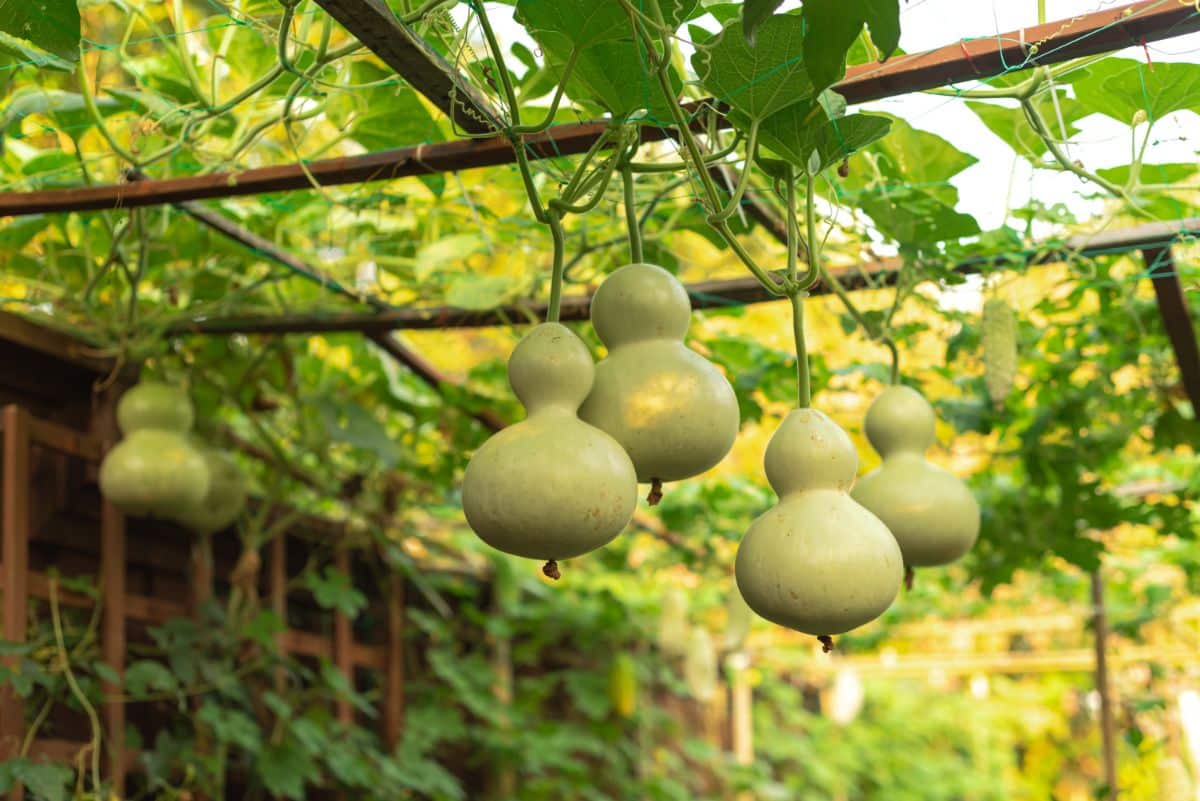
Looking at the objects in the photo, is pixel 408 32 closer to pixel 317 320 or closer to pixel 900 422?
pixel 900 422

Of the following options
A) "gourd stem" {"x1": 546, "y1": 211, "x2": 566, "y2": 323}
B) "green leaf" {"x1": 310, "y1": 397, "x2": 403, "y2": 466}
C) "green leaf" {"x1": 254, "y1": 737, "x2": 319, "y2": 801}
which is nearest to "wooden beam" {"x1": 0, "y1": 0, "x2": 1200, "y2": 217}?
"gourd stem" {"x1": 546, "y1": 211, "x2": 566, "y2": 323}

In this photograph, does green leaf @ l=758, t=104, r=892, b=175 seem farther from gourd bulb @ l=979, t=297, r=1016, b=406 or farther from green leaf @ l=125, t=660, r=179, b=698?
green leaf @ l=125, t=660, r=179, b=698

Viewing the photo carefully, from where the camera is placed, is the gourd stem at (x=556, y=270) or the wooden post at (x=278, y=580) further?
the wooden post at (x=278, y=580)

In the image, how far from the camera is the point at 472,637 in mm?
3801

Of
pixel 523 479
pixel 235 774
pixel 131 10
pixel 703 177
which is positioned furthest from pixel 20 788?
pixel 703 177

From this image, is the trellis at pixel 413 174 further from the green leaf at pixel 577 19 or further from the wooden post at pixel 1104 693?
the wooden post at pixel 1104 693

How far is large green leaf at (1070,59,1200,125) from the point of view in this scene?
1277 mm

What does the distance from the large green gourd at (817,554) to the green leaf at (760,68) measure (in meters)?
0.27

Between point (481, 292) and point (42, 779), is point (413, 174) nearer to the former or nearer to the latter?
point (481, 292)

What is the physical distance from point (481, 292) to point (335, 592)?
108 centimetres

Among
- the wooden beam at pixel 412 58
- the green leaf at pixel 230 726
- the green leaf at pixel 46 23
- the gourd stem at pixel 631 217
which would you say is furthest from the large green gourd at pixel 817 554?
the green leaf at pixel 230 726

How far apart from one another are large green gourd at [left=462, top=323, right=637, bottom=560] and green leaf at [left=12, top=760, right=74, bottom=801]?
3.73 ft

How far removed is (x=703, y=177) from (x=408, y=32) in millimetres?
267

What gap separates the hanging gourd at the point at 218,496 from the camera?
230cm
